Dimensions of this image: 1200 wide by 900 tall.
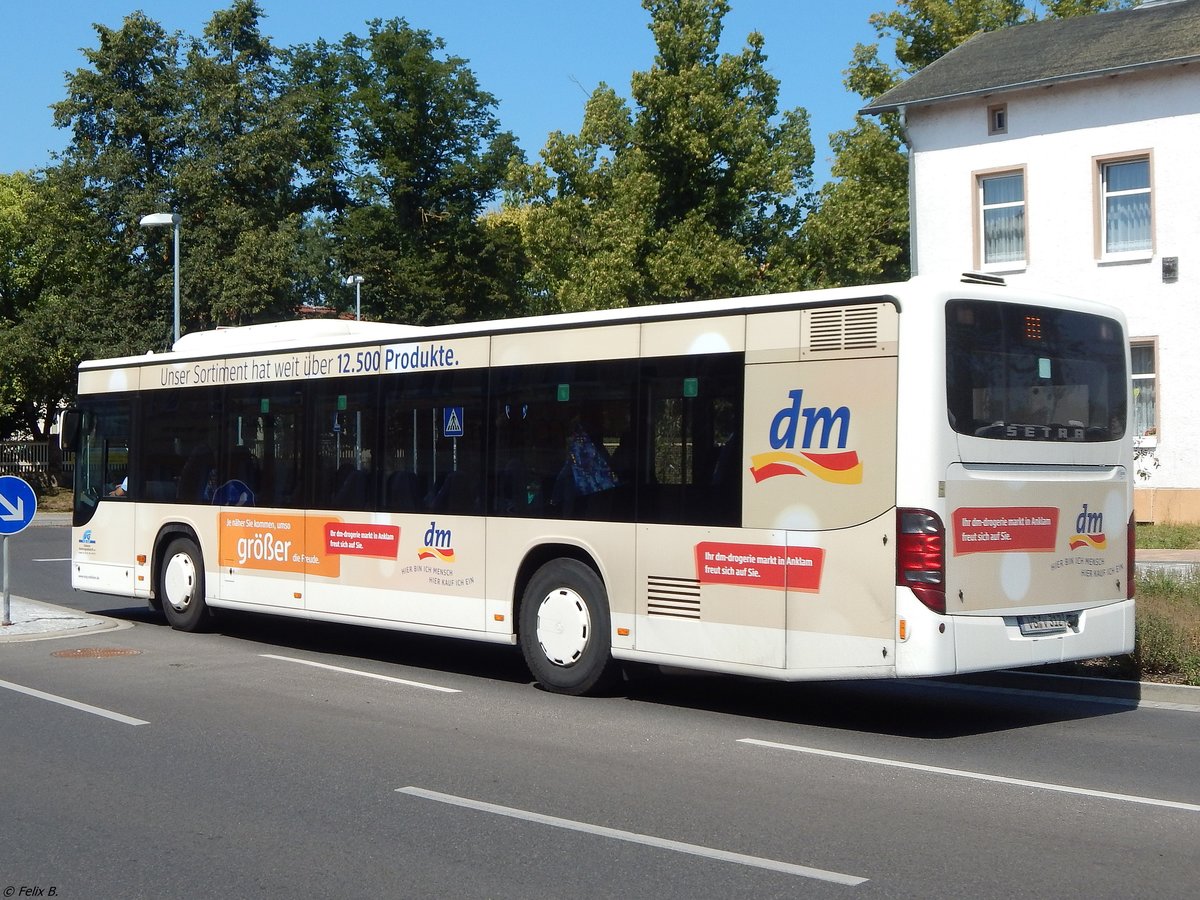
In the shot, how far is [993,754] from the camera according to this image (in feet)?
28.7

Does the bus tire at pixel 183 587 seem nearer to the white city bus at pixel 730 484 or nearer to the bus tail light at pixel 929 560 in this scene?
the white city bus at pixel 730 484

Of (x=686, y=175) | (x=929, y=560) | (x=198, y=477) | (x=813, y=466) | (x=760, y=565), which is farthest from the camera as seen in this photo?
(x=686, y=175)

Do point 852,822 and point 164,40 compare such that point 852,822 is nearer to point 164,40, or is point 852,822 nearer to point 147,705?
point 147,705

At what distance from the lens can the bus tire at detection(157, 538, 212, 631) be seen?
1498cm

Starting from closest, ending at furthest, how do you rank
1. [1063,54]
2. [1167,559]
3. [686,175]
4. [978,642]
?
[978,642], [1167,559], [1063,54], [686,175]

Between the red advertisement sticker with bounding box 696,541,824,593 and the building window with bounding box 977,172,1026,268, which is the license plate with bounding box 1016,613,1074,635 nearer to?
the red advertisement sticker with bounding box 696,541,824,593

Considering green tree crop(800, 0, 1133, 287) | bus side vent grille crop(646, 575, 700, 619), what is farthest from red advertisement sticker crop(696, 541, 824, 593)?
green tree crop(800, 0, 1133, 287)

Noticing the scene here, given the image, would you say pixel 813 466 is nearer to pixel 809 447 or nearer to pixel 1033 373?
pixel 809 447

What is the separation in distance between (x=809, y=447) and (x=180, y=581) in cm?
837

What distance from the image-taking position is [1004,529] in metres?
9.30

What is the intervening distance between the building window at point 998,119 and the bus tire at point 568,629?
21.2 metres

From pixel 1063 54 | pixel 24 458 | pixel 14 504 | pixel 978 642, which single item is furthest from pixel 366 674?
pixel 24 458

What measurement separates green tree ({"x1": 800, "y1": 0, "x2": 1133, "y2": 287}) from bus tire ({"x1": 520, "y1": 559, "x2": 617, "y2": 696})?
30.4 meters

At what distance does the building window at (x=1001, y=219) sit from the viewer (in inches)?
1147
